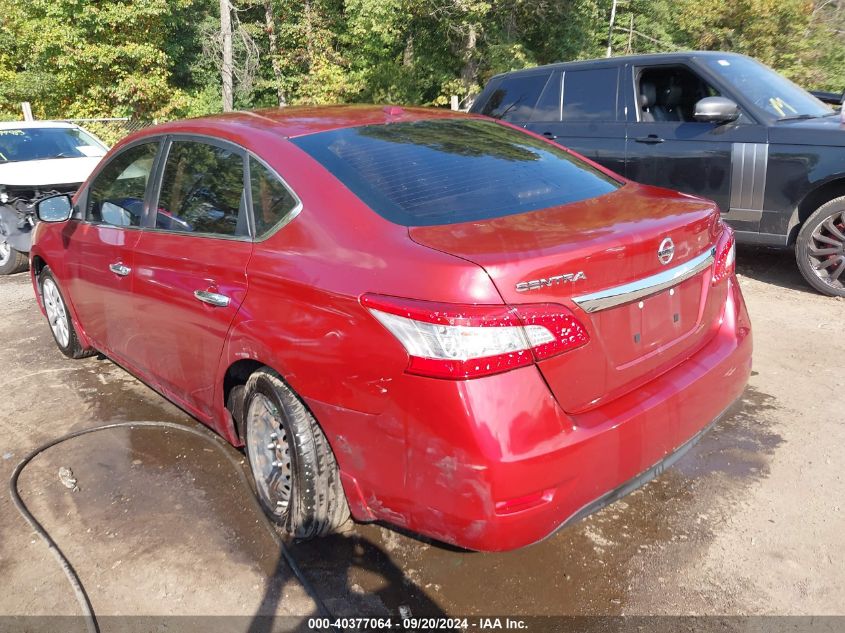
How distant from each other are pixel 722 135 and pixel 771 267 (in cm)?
152

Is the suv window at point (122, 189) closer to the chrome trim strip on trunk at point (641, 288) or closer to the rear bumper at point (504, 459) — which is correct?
the rear bumper at point (504, 459)

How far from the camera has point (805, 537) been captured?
2766mm

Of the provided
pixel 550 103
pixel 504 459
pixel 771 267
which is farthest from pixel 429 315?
pixel 771 267

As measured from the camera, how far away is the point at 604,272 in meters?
2.21

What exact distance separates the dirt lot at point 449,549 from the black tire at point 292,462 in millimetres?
167

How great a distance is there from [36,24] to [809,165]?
26.8 m

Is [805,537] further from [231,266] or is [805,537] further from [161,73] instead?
[161,73]

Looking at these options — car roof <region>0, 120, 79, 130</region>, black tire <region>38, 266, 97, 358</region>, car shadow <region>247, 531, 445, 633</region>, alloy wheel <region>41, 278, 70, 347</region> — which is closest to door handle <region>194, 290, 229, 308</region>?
car shadow <region>247, 531, 445, 633</region>

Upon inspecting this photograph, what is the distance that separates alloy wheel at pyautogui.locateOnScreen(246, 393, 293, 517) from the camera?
2770 millimetres

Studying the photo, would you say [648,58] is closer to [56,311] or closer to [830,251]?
[830,251]

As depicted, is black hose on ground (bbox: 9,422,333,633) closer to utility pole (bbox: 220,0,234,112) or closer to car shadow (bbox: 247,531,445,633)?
car shadow (bbox: 247,531,445,633)

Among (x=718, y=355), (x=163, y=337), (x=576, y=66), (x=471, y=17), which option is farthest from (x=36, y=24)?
(x=718, y=355)

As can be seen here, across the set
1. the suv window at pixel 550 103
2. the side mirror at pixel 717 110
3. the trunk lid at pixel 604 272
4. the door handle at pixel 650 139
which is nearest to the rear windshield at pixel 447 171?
the trunk lid at pixel 604 272

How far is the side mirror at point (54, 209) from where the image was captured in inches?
164
